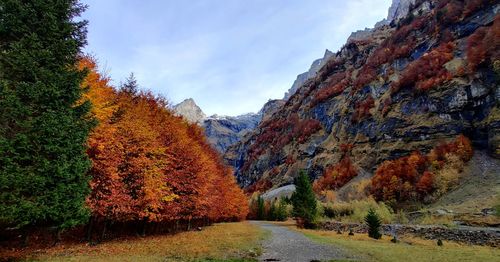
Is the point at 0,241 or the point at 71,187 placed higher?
the point at 71,187

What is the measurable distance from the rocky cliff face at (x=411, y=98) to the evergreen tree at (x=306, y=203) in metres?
39.6

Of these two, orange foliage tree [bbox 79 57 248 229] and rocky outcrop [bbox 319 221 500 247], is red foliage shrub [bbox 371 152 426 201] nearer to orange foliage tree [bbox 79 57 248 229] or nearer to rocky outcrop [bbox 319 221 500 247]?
rocky outcrop [bbox 319 221 500 247]

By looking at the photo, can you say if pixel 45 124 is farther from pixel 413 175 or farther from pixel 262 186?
pixel 262 186

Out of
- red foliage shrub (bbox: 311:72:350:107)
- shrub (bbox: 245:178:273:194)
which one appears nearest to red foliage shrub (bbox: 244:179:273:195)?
shrub (bbox: 245:178:273:194)

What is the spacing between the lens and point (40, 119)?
13.6 meters

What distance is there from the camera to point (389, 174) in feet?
241

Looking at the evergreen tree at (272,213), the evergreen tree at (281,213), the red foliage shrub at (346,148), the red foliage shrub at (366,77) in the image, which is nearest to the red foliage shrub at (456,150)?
the red foliage shrub at (346,148)

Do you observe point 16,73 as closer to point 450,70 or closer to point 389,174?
point 389,174

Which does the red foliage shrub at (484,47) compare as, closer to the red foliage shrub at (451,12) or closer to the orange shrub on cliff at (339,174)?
the red foliage shrub at (451,12)

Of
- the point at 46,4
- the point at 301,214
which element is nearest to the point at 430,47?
the point at 301,214

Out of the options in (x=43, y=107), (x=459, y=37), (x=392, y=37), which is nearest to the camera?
(x=43, y=107)

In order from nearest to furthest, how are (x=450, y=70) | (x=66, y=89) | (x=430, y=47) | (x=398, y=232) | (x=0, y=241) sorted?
1. (x=66, y=89)
2. (x=0, y=241)
3. (x=398, y=232)
4. (x=450, y=70)
5. (x=430, y=47)

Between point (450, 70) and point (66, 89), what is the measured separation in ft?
302

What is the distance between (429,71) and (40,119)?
97015 mm
